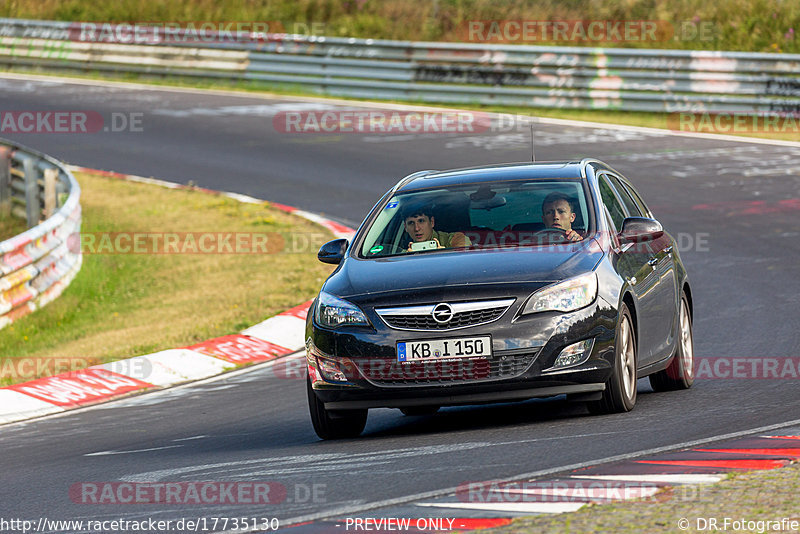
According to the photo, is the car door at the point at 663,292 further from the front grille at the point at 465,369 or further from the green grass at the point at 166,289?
the green grass at the point at 166,289

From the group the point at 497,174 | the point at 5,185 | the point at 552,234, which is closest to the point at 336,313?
the point at 552,234

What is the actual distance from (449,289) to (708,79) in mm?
17542

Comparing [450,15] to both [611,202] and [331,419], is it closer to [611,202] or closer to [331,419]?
[611,202]

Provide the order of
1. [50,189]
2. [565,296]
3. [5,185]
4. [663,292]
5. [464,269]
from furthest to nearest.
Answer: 1. [5,185]
2. [50,189]
3. [663,292]
4. [464,269]
5. [565,296]

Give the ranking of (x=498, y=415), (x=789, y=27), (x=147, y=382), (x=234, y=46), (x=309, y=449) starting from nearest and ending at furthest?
(x=309, y=449), (x=498, y=415), (x=147, y=382), (x=789, y=27), (x=234, y=46)

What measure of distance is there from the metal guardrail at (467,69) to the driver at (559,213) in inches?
604

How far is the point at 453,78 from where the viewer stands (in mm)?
27766

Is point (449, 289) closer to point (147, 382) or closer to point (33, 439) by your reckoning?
point (33, 439)

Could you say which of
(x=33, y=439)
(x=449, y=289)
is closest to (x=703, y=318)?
(x=449, y=289)

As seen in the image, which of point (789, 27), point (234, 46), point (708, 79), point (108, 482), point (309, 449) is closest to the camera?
point (108, 482)

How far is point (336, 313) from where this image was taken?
319 inches

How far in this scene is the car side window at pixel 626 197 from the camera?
31.9 feet

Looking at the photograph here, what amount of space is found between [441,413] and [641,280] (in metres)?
1.70

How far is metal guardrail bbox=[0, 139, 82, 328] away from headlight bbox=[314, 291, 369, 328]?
5.95 metres
